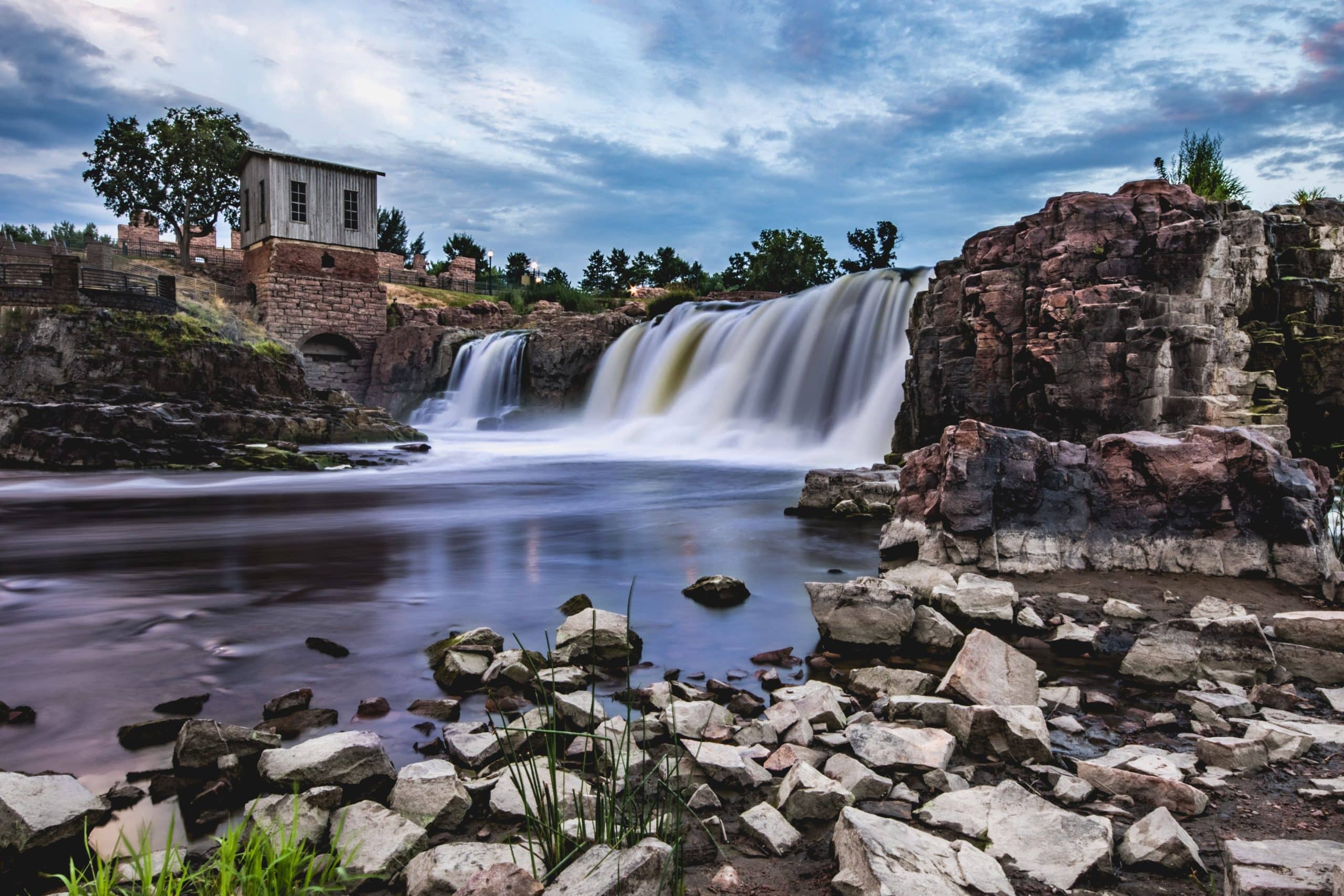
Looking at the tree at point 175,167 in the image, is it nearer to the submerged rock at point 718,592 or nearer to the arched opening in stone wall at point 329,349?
the arched opening in stone wall at point 329,349

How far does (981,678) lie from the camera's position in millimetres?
3865

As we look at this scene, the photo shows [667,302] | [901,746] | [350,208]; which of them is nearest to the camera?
[901,746]

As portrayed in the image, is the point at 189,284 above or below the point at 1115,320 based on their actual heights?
above

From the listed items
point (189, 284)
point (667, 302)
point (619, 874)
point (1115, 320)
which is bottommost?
point (619, 874)

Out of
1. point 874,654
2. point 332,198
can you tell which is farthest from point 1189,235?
point 332,198

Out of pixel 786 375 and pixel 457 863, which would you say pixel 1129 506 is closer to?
pixel 457 863

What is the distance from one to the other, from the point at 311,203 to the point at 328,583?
117ft

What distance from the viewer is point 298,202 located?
37.4 m

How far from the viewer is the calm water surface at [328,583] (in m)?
4.27

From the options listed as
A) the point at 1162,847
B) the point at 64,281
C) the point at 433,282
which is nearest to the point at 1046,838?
the point at 1162,847

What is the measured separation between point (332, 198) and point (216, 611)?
3696cm

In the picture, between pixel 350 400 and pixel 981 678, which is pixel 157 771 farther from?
pixel 350 400

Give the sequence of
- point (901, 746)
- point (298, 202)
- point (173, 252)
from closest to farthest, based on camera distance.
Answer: point (901, 746) < point (298, 202) < point (173, 252)

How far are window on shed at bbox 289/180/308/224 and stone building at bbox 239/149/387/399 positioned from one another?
3 centimetres
